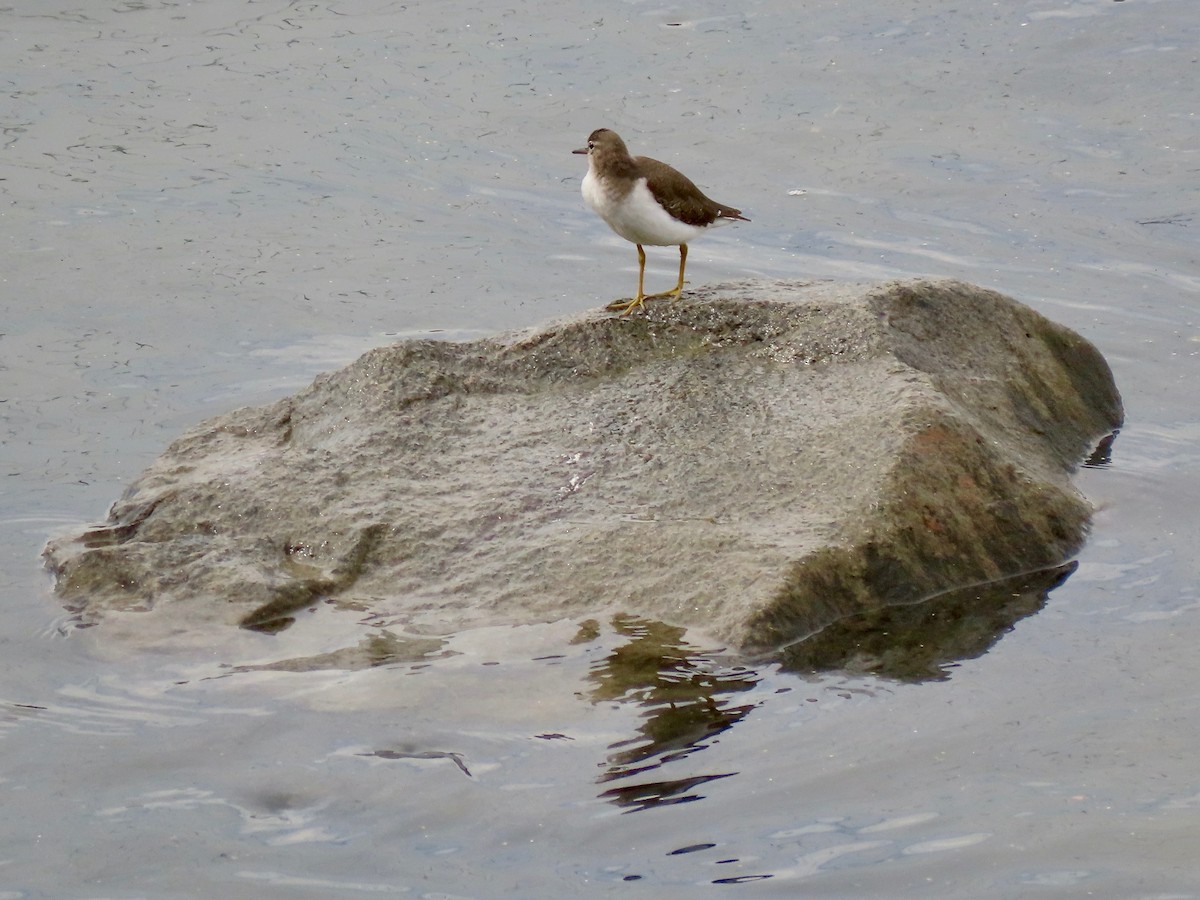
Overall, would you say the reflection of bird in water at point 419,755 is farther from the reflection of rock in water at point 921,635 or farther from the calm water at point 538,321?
the reflection of rock in water at point 921,635

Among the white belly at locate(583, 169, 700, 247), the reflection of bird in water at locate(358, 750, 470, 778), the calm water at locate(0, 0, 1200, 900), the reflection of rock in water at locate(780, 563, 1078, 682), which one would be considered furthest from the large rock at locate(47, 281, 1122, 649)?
the reflection of bird in water at locate(358, 750, 470, 778)

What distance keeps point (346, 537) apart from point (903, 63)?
8587 mm

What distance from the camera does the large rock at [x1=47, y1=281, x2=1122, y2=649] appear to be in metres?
4.90

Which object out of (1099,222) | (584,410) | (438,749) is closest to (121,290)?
(584,410)

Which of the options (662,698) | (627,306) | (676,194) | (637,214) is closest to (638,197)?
(637,214)

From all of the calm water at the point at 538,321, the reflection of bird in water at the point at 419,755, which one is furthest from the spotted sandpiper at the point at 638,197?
the reflection of bird in water at the point at 419,755

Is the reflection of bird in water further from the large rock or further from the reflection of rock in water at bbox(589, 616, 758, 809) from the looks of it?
the large rock

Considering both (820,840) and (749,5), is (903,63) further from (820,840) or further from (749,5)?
(820,840)

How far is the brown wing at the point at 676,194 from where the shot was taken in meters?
6.30

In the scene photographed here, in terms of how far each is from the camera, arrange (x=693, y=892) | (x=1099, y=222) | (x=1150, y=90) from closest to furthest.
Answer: (x=693, y=892) → (x=1099, y=222) → (x=1150, y=90)

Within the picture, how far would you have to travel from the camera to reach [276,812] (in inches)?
161

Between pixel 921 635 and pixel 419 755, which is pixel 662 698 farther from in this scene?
pixel 921 635

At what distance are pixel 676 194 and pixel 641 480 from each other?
1663 mm

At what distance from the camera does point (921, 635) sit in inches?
192
